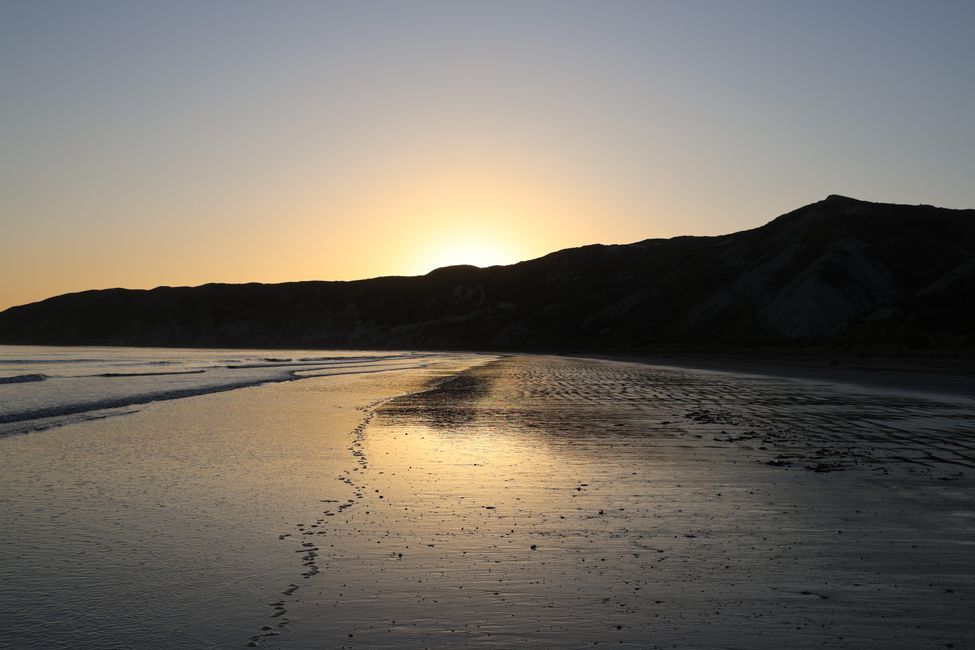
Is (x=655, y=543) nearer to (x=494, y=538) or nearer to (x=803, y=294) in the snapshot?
(x=494, y=538)

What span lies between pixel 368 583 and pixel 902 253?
398 ft

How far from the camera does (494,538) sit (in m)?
8.94

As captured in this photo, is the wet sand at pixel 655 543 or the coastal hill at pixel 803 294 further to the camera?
the coastal hill at pixel 803 294

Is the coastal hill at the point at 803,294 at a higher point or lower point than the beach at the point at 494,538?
higher

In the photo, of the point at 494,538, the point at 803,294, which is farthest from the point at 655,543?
the point at 803,294

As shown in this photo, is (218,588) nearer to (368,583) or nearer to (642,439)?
(368,583)

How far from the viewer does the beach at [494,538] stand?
607cm

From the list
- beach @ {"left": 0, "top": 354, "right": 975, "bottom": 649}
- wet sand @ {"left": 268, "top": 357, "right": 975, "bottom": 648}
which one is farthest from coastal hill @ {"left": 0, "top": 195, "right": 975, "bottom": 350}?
beach @ {"left": 0, "top": 354, "right": 975, "bottom": 649}

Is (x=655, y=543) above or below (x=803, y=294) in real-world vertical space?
below

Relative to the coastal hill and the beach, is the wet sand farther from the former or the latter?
the coastal hill

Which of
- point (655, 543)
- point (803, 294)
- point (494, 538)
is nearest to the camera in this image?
point (655, 543)

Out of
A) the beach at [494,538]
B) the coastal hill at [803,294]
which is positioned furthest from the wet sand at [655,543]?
the coastal hill at [803,294]

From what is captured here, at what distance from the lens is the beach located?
607 cm

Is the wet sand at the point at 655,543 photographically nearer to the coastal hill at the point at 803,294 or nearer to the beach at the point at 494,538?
the beach at the point at 494,538
